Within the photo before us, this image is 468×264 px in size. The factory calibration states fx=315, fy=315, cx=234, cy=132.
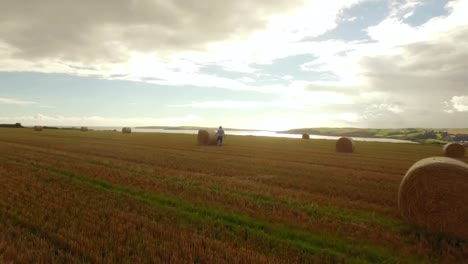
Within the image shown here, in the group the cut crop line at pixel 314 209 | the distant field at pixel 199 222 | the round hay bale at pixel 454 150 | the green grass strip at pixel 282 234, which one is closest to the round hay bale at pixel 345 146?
the round hay bale at pixel 454 150

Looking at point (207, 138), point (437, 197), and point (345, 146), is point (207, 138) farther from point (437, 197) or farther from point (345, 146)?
point (437, 197)

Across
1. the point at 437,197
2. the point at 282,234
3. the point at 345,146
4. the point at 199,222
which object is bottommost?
the point at 282,234

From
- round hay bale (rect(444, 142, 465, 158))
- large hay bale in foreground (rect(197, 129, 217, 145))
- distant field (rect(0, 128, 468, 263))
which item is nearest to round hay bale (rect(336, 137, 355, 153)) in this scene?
round hay bale (rect(444, 142, 465, 158))

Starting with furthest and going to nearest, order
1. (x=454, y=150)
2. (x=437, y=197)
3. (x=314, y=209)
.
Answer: (x=454, y=150), (x=314, y=209), (x=437, y=197)

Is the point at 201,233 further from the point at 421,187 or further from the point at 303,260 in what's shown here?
the point at 421,187

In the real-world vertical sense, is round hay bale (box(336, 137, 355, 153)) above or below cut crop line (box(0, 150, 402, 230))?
above

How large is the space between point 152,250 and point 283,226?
3066mm

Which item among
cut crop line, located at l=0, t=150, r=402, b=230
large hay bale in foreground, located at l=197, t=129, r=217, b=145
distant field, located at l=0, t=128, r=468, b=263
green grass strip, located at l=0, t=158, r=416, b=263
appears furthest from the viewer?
large hay bale in foreground, located at l=197, t=129, r=217, b=145

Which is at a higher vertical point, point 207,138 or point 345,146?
point 207,138

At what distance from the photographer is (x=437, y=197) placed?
7965mm

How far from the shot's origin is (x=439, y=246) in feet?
21.9

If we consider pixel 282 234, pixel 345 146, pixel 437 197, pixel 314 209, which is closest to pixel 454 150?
pixel 345 146

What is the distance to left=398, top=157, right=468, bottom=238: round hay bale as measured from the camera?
24.8 feet

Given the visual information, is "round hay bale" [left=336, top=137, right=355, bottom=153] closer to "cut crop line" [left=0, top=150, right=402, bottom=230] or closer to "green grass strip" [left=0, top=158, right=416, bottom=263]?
"cut crop line" [left=0, top=150, right=402, bottom=230]
